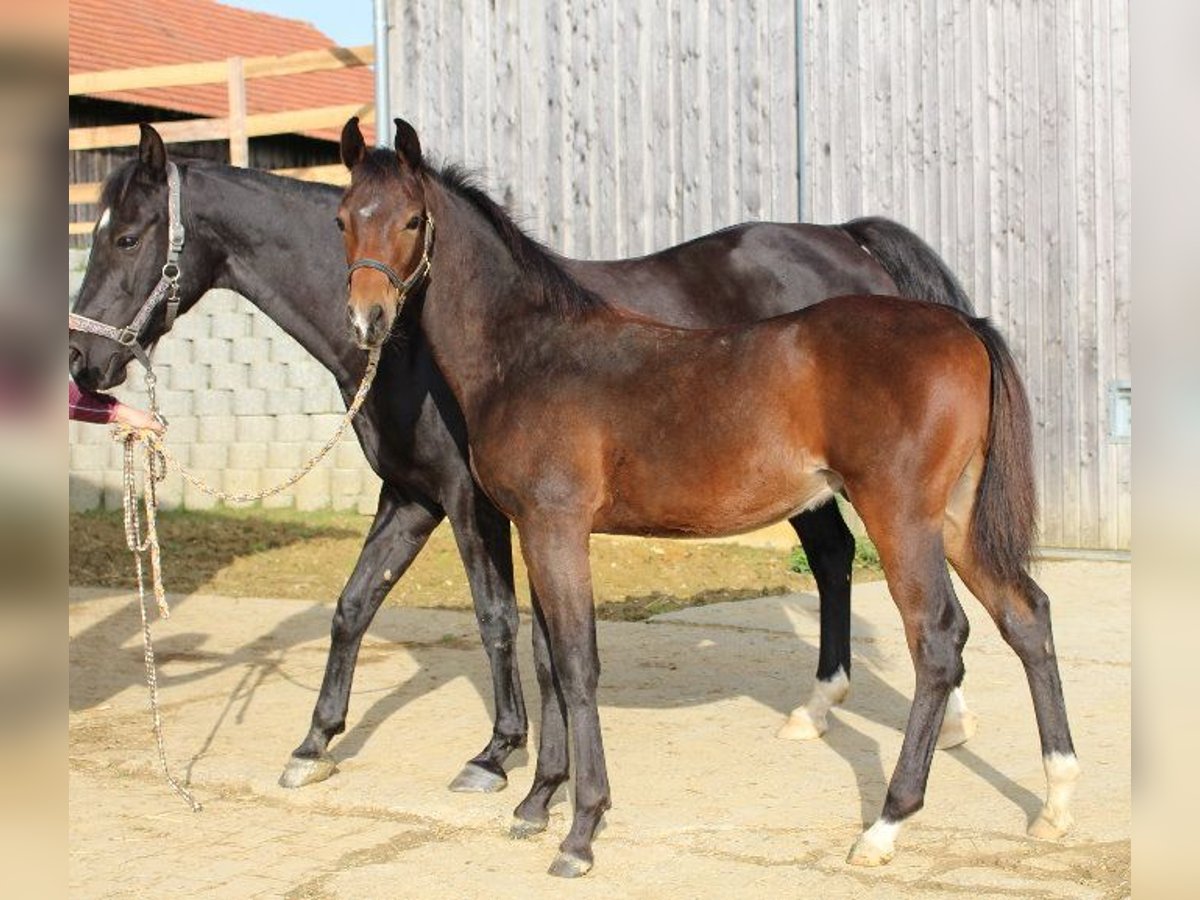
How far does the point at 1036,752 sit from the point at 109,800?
3286mm

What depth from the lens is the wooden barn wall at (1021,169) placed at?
30.6 feet

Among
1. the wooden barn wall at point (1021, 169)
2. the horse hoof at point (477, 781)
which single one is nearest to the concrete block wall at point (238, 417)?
the wooden barn wall at point (1021, 169)

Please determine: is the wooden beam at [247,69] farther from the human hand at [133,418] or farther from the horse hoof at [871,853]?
the horse hoof at [871,853]

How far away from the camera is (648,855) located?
4148 mm

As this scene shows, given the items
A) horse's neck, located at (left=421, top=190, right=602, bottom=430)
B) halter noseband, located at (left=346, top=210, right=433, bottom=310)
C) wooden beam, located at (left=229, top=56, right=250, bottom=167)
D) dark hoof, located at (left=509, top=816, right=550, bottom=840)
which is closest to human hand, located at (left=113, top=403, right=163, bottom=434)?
halter noseband, located at (left=346, top=210, right=433, bottom=310)

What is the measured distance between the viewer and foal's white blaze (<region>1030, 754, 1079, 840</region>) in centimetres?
412

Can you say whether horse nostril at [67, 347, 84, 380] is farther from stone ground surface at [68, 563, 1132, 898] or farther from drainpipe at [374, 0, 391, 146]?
drainpipe at [374, 0, 391, 146]

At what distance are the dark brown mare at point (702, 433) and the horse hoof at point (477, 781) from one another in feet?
1.48

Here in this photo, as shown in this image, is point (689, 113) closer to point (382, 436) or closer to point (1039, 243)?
point (1039, 243)

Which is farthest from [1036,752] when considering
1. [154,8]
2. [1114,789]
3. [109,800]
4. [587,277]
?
[154,8]

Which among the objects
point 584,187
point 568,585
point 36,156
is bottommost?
point 568,585

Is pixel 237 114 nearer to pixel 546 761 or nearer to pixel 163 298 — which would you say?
pixel 163 298

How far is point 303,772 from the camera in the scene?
502 centimetres

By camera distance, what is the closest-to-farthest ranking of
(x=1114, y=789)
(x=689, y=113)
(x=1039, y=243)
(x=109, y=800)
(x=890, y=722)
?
(x=1114, y=789) < (x=109, y=800) < (x=890, y=722) < (x=1039, y=243) < (x=689, y=113)
